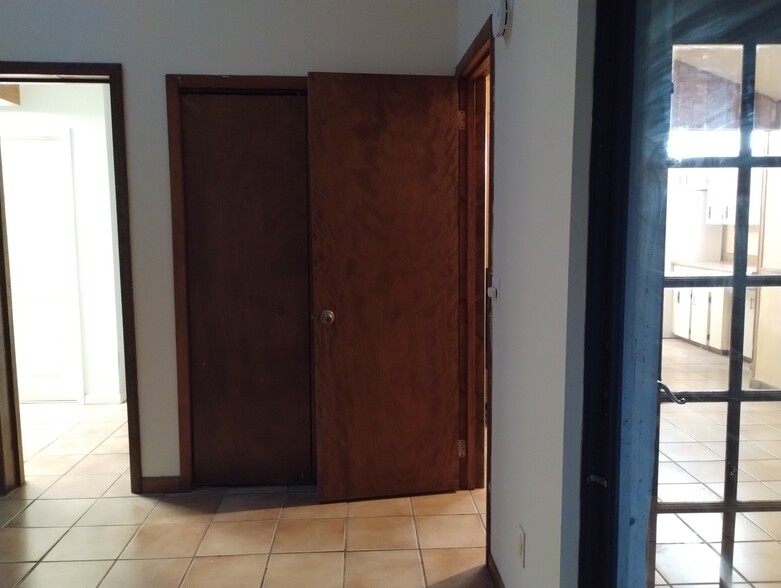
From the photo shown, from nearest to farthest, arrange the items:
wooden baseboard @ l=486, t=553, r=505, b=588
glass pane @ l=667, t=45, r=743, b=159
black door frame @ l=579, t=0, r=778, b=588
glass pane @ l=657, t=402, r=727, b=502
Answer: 1. glass pane @ l=667, t=45, r=743, b=159
2. glass pane @ l=657, t=402, r=727, b=502
3. black door frame @ l=579, t=0, r=778, b=588
4. wooden baseboard @ l=486, t=553, r=505, b=588

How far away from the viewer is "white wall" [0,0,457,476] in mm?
2848

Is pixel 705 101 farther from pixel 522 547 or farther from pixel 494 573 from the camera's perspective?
pixel 494 573

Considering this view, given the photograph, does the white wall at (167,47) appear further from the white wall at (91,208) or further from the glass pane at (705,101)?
the glass pane at (705,101)

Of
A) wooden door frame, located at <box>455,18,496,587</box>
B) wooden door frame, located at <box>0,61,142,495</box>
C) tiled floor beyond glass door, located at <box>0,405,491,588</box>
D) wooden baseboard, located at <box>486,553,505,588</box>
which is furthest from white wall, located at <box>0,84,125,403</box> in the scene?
wooden baseboard, located at <box>486,553,505,588</box>

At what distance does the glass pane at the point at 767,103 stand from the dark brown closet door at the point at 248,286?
2295 millimetres

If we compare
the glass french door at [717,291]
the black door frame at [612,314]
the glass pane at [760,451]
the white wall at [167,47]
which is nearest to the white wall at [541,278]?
the black door frame at [612,314]

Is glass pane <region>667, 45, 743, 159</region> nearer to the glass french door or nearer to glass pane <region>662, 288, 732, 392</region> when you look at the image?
the glass french door

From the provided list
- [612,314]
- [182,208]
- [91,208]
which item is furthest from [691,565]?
[91,208]

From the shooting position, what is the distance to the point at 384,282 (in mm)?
2904

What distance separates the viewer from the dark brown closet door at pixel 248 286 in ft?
9.79

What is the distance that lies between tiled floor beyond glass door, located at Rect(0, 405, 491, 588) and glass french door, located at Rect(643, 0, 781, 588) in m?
1.25

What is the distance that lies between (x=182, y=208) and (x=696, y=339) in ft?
7.96

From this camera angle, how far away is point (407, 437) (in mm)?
2992

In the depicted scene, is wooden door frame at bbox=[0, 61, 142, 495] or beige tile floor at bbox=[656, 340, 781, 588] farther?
wooden door frame at bbox=[0, 61, 142, 495]
